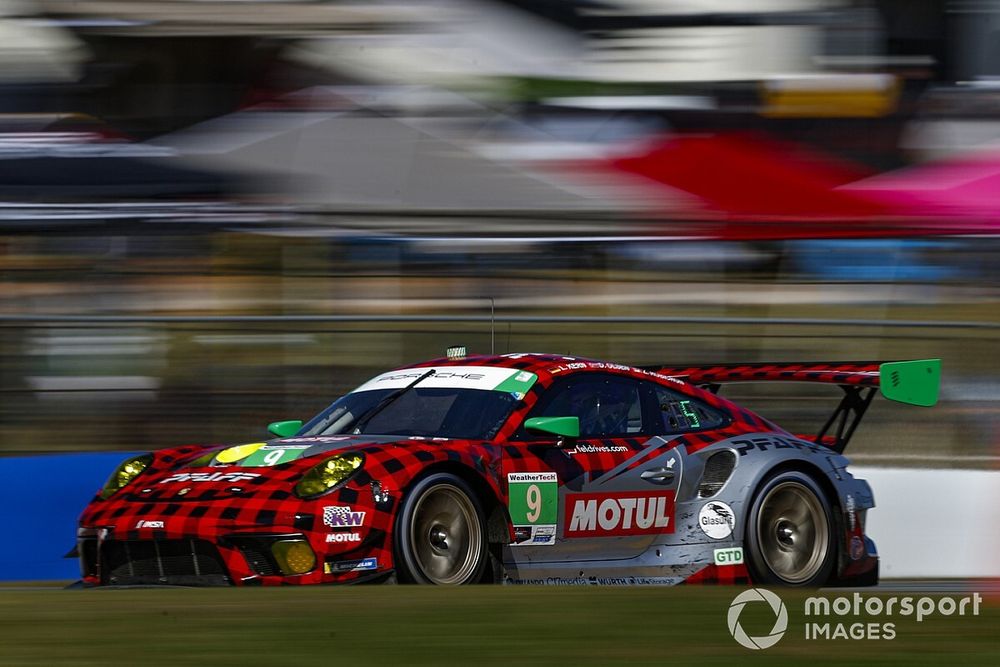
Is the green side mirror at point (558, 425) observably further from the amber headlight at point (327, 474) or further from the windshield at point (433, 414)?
the amber headlight at point (327, 474)

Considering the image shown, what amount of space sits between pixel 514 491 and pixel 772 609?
6.80ft

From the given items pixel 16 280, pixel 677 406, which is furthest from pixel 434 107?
pixel 677 406

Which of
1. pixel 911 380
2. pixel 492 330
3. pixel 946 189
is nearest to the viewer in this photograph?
pixel 911 380

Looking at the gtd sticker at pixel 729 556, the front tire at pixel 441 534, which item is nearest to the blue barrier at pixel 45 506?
the front tire at pixel 441 534

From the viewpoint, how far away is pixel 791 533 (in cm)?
744

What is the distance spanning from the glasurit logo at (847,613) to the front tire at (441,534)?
65.7 inches

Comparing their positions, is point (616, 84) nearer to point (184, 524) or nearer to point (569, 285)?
point (569, 285)

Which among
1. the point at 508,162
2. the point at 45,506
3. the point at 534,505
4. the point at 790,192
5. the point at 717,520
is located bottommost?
the point at 45,506

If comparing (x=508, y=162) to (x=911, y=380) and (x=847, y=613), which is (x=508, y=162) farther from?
(x=847, y=613)

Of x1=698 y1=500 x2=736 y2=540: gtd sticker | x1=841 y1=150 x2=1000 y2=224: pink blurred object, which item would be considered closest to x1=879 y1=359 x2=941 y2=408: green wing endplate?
x1=698 y1=500 x2=736 y2=540: gtd sticker

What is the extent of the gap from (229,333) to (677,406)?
4.02 metres

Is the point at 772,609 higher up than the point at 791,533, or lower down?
higher up

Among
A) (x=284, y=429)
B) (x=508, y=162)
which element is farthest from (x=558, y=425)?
(x=508, y=162)

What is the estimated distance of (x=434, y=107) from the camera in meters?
17.1
